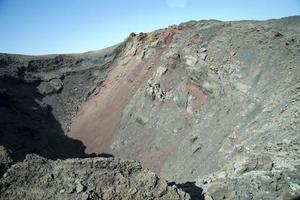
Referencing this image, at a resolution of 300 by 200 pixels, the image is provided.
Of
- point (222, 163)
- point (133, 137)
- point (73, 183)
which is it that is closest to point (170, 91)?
point (133, 137)

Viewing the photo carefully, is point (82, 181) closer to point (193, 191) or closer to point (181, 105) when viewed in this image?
point (193, 191)

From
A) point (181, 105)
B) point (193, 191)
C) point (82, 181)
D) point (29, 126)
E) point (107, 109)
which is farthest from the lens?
point (107, 109)

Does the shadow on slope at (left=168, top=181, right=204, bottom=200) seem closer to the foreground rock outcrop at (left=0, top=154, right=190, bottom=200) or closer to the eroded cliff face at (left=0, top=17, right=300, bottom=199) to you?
the eroded cliff face at (left=0, top=17, right=300, bottom=199)

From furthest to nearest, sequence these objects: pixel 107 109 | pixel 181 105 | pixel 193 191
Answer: pixel 107 109 < pixel 181 105 < pixel 193 191

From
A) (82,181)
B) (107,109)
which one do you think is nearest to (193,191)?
(82,181)

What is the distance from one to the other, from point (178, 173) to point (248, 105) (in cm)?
519

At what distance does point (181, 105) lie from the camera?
80.8 feet

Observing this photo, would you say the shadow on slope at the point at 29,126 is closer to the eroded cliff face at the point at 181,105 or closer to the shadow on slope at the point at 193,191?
the eroded cliff face at the point at 181,105

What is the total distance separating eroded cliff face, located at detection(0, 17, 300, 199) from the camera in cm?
1343

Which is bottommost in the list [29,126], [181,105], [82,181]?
[29,126]

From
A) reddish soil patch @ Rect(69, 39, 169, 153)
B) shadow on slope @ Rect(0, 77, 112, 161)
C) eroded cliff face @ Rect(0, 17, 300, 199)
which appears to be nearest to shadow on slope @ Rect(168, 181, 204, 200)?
eroded cliff face @ Rect(0, 17, 300, 199)

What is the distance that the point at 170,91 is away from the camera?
1021 inches

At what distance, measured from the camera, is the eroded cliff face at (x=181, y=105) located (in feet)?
44.1

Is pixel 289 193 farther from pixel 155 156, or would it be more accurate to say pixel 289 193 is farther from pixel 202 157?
pixel 155 156
